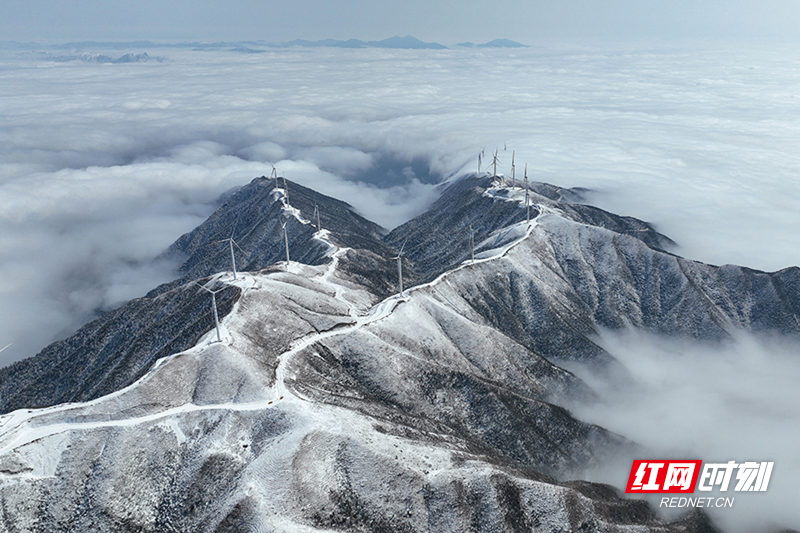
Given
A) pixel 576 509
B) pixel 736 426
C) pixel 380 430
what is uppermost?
pixel 380 430

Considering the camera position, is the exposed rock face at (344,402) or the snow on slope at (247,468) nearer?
the snow on slope at (247,468)

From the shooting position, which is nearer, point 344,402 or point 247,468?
point 247,468

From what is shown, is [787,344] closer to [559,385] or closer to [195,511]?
[559,385]

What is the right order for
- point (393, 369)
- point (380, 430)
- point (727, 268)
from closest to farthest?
1. point (380, 430)
2. point (393, 369)
3. point (727, 268)

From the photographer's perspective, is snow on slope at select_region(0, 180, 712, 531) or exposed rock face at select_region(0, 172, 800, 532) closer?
snow on slope at select_region(0, 180, 712, 531)

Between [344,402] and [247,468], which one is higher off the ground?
[344,402]

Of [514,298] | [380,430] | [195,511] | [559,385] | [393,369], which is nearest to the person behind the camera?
[195,511]

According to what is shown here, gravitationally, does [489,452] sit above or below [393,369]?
below

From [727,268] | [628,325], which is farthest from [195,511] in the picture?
[727,268]
